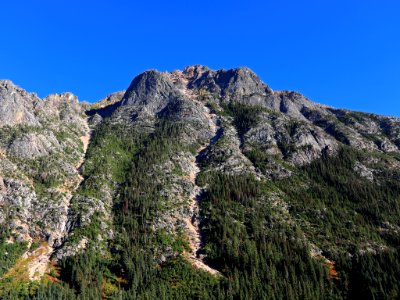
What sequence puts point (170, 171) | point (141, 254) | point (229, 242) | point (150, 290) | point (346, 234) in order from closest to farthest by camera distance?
point (150, 290) → point (141, 254) → point (229, 242) → point (346, 234) → point (170, 171)

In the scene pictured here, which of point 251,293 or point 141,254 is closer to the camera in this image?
point 251,293

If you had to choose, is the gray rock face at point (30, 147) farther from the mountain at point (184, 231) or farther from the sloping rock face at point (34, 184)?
the mountain at point (184, 231)

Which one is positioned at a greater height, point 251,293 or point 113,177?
point 113,177

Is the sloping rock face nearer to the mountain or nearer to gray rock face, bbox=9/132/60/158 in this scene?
gray rock face, bbox=9/132/60/158

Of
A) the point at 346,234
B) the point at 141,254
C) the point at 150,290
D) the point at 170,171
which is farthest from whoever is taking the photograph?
the point at 170,171

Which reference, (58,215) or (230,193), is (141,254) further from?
(230,193)

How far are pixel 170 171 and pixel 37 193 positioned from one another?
226ft

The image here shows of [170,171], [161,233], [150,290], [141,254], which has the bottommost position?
[150,290]

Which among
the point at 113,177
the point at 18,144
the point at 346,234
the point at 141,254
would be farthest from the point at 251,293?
the point at 18,144

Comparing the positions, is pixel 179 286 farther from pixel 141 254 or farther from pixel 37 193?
pixel 37 193

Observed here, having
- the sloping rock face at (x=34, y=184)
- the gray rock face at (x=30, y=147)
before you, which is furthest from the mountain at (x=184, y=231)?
the gray rock face at (x=30, y=147)

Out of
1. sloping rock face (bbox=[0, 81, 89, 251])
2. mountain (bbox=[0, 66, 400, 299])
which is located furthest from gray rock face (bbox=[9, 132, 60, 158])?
mountain (bbox=[0, 66, 400, 299])

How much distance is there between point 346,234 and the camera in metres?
150

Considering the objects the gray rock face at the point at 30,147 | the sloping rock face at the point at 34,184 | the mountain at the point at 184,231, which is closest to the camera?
the mountain at the point at 184,231
